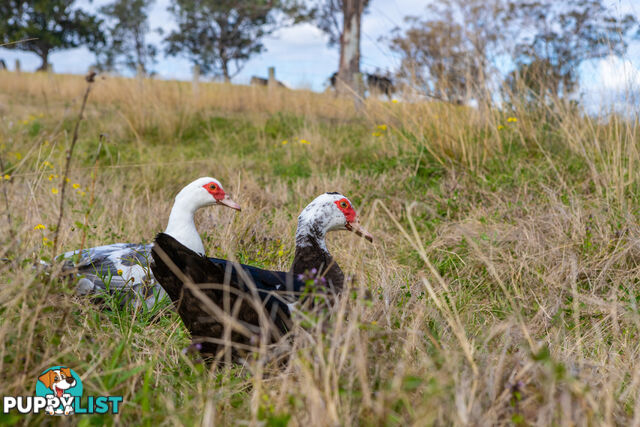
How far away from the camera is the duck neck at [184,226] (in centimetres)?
289

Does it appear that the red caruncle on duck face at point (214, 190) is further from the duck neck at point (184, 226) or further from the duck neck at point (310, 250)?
the duck neck at point (310, 250)

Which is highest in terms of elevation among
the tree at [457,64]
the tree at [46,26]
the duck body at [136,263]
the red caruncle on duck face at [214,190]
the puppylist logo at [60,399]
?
the tree at [46,26]

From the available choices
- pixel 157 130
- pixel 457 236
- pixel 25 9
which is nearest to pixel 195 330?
pixel 457 236

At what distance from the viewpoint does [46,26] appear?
116 feet

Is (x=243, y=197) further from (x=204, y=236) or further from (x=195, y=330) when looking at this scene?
(x=195, y=330)

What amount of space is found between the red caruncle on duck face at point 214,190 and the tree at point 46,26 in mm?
34125

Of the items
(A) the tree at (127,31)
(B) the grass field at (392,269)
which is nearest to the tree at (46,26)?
(A) the tree at (127,31)

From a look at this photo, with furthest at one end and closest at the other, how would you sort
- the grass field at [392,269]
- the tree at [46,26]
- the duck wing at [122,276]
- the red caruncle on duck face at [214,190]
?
the tree at [46,26] < the red caruncle on duck face at [214,190] < the duck wing at [122,276] < the grass field at [392,269]

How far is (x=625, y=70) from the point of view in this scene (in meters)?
3.64

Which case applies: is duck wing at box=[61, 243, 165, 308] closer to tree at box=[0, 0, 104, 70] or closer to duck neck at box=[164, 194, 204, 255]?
duck neck at box=[164, 194, 204, 255]

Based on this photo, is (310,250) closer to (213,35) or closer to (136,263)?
(136,263)

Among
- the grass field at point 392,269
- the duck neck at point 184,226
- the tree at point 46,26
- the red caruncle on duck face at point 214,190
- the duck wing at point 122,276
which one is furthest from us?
the tree at point 46,26

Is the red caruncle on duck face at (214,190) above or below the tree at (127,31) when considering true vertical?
below

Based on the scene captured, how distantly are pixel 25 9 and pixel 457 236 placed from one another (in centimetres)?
4061
